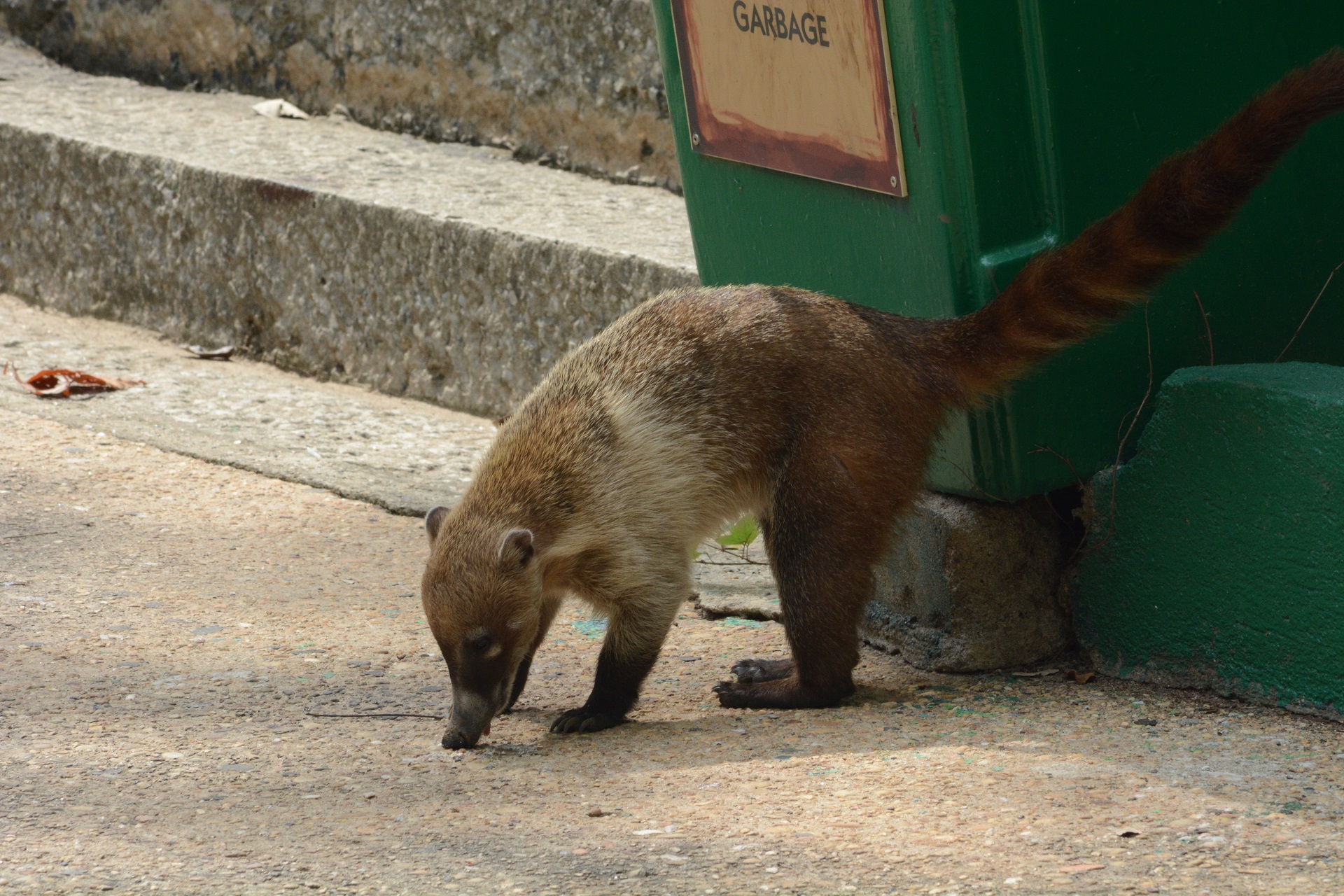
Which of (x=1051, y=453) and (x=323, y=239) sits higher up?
(x=323, y=239)

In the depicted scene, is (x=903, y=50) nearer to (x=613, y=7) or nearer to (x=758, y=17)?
(x=758, y=17)

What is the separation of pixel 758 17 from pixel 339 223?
283 centimetres

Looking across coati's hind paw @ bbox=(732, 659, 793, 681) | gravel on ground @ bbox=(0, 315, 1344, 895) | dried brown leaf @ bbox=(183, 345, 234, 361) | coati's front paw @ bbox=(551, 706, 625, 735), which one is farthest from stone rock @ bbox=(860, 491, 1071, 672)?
dried brown leaf @ bbox=(183, 345, 234, 361)

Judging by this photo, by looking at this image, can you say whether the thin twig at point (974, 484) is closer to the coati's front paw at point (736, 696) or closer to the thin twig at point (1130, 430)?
the thin twig at point (1130, 430)

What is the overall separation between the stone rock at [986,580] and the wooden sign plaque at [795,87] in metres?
0.85

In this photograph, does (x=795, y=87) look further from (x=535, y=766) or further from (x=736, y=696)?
(x=535, y=766)

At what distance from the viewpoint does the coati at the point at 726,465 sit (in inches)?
136

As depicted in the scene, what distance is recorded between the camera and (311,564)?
15.2ft

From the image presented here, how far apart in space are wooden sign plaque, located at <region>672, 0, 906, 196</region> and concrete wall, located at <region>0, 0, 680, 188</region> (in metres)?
2.06

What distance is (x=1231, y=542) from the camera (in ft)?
11.3

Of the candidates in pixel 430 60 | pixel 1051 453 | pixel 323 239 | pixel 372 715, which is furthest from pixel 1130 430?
pixel 430 60

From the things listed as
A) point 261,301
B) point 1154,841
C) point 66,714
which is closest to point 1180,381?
point 1154,841

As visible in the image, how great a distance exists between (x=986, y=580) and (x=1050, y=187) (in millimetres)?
995

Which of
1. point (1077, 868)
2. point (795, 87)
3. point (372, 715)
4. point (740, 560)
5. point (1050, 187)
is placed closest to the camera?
point (1077, 868)
